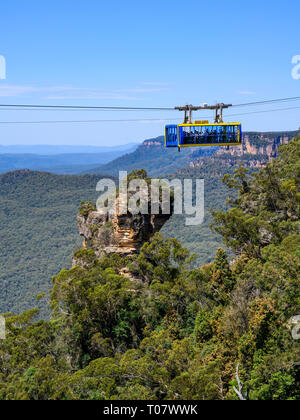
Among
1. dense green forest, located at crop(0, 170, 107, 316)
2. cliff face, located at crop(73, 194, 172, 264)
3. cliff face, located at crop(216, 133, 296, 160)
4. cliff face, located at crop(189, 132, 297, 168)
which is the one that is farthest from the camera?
cliff face, located at crop(216, 133, 296, 160)

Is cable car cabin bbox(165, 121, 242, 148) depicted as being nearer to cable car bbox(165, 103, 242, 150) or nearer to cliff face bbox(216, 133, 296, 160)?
cable car bbox(165, 103, 242, 150)

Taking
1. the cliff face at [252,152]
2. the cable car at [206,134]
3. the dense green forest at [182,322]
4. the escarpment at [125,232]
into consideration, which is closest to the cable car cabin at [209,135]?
the cable car at [206,134]

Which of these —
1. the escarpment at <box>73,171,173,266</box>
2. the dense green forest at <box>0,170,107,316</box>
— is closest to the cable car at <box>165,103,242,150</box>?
the escarpment at <box>73,171,173,266</box>

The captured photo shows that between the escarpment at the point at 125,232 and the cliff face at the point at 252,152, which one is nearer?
the escarpment at the point at 125,232

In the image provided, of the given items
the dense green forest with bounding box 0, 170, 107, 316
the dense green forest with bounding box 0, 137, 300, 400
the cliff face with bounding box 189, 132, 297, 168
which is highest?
the cliff face with bounding box 189, 132, 297, 168

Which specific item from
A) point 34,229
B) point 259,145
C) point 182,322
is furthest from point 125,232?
point 259,145

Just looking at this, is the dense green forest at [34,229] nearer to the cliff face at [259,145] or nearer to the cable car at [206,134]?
the cliff face at [259,145]
